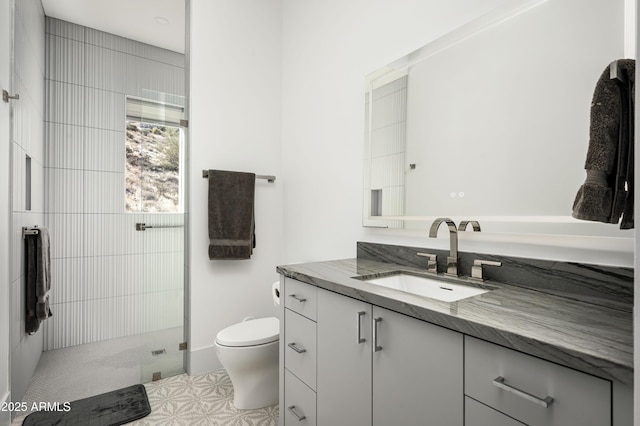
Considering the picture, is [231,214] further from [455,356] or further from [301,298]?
[455,356]

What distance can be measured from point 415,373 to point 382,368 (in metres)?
0.14

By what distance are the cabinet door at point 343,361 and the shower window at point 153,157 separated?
1.45 m

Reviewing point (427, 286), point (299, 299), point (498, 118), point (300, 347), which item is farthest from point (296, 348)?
point (498, 118)

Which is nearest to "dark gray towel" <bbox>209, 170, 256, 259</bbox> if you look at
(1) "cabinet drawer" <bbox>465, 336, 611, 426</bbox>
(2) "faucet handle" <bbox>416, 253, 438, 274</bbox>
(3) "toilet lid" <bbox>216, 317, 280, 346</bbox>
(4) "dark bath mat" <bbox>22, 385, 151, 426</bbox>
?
(3) "toilet lid" <bbox>216, 317, 280, 346</bbox>

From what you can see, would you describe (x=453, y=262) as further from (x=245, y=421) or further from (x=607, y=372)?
(x=245, y=421)

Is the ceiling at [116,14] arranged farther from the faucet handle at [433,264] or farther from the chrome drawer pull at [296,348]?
the faucet handle at [433,264]

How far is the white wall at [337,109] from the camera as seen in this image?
1.59 meters

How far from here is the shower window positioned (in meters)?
2.28

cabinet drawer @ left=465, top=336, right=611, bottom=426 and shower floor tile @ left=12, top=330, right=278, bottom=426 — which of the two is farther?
shower floor tile @ left=12, top=330, right=278, bottom=426

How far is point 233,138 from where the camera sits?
8.07 ft

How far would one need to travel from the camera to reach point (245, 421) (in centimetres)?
181

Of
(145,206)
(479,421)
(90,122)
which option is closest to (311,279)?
(479,421)

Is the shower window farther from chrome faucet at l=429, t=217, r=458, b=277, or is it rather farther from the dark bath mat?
chrome faucet at l=429, t=217, r=458, b=277

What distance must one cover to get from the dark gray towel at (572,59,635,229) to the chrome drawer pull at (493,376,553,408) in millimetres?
454
